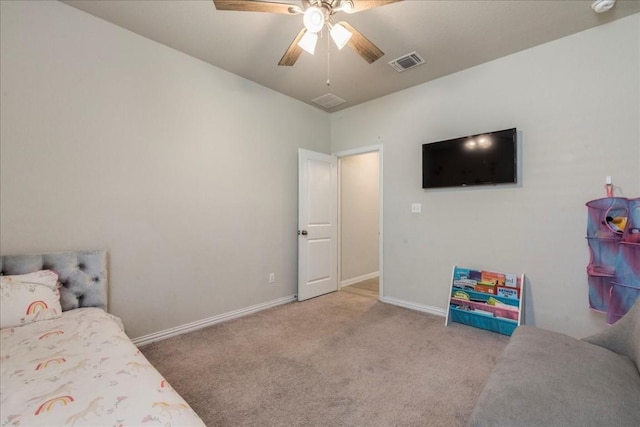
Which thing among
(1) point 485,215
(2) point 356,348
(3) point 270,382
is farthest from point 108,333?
(1) point 485,215

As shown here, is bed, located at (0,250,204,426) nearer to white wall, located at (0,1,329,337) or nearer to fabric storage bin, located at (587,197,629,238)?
white wall, located at (0,1,329,337)

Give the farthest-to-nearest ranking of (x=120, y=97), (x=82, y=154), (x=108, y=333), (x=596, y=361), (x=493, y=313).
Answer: (x=493, y=313) → (x=120, y=97) → (x=82, y=154) → (x=108, y=333) → (x=596, y=361)

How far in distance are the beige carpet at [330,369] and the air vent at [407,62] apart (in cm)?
278

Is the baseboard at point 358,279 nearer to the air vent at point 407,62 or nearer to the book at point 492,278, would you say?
the book at point 492,278

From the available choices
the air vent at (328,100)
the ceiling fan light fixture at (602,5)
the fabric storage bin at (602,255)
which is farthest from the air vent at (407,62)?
the fabric storage bin at (602,255)

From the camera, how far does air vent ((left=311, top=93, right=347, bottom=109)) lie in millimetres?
3781

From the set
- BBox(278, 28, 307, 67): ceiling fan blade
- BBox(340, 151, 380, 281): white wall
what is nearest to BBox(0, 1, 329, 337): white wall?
BBox(278, 28, 307, 67): ceiling fan blade

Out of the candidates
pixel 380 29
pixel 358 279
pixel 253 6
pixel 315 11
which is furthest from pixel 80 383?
pixel 358 279

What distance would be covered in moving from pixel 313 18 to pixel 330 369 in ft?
8.06

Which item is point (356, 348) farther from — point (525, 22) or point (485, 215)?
point (525, 22)

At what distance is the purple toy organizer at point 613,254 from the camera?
6.81ft

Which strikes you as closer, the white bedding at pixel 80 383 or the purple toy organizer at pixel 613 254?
the white bedding at pixel 80 383

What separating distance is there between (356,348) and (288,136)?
2742 millimetres

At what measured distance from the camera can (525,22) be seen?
2.33 metres
